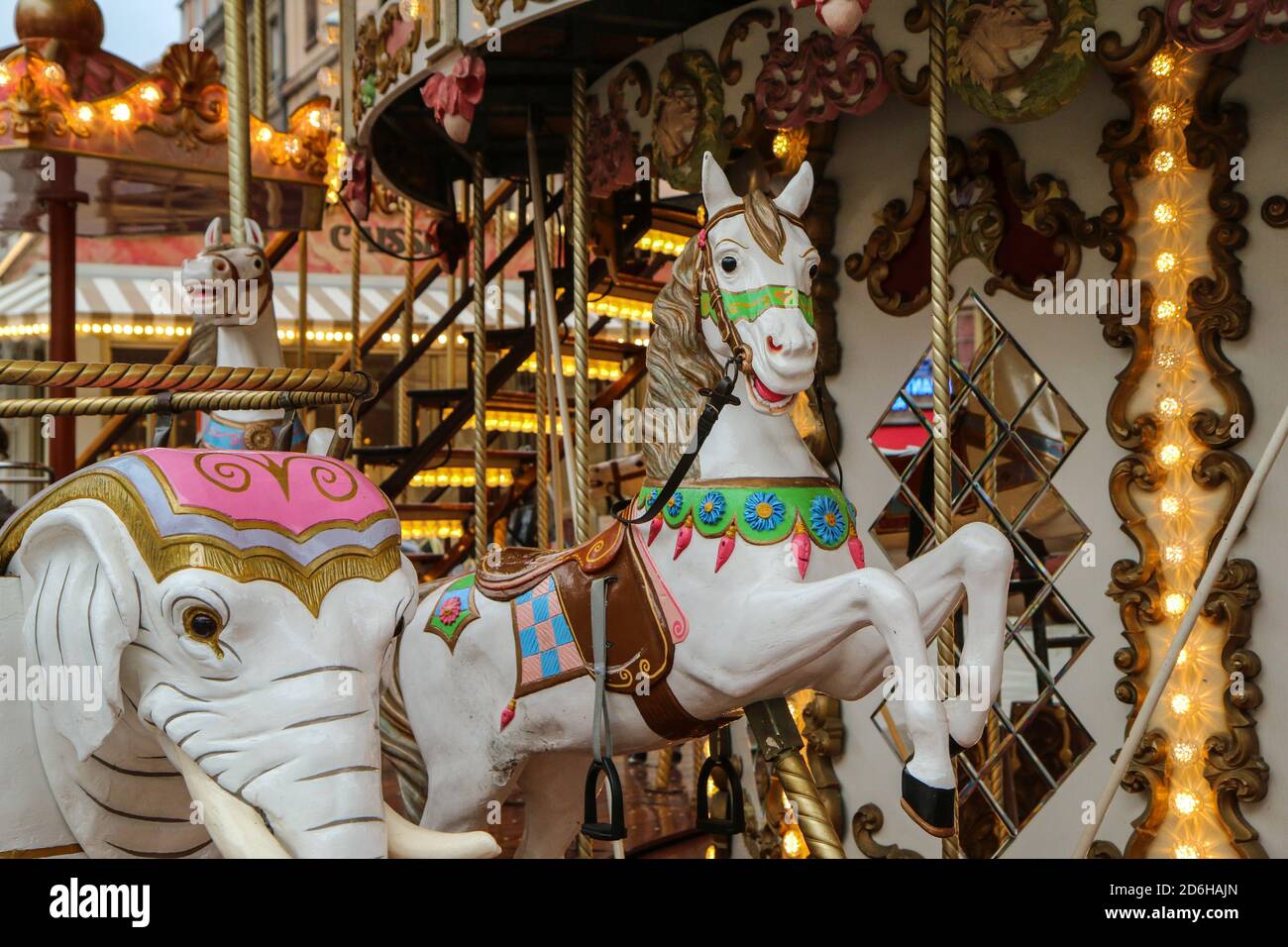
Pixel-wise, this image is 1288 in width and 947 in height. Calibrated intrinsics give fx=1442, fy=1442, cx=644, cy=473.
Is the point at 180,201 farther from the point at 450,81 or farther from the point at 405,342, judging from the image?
the point at 450,81

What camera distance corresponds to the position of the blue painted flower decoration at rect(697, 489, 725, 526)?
141 inches

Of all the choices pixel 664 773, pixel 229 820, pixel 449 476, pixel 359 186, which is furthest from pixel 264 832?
pixel 664 773

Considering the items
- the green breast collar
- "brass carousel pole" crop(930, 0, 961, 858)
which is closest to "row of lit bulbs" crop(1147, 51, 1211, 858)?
"brass carousel pole" crop(930, 0, 961, 858)

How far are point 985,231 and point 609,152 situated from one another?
1498 millimetres

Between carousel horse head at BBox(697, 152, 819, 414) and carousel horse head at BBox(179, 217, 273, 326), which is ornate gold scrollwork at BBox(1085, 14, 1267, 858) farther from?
carousel horse head at BBox(179, 217, 273, 326)

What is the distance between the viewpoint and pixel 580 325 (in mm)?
5203

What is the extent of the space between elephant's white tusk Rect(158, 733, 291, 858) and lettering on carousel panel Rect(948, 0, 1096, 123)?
10.9ft

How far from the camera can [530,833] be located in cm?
453

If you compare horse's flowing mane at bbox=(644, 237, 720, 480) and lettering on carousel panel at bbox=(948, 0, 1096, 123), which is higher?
lettering on carousel panel at bbox=(948, 0, 1096, 123)

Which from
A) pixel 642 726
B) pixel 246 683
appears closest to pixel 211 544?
pixel 246 683

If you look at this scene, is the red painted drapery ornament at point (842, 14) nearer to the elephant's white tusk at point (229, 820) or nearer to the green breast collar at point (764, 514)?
the green breast collar at point (764, 514)

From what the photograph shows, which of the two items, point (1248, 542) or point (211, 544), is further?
point (1248, 542)

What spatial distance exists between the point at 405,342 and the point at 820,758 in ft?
13.6

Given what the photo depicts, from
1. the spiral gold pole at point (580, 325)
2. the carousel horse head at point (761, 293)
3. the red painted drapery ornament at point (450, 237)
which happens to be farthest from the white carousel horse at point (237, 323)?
the carousel horse head at point (761, 293)
